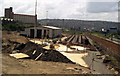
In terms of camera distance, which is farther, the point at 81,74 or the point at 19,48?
the point at 19,48

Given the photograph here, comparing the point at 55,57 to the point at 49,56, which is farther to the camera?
the point at 49,56

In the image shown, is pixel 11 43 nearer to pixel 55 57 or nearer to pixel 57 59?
pixel 55 57

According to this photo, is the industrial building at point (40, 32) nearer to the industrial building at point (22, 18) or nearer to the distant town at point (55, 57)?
the distant town at point (55, 57)

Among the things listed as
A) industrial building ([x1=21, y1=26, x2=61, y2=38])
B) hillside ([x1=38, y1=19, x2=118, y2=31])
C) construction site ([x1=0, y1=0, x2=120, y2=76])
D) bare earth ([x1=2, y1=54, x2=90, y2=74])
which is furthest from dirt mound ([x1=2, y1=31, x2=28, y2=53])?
hillside ([x1=38, y1=19, x2=118, y2=31])

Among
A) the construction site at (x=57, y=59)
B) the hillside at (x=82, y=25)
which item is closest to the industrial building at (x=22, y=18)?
the construction site at (x=57, y=59)

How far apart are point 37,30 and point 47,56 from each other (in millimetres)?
25182

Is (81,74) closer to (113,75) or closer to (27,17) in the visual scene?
(113,75)

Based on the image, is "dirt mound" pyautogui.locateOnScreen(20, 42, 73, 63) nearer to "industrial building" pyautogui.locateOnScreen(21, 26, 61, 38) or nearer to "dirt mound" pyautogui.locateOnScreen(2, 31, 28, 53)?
"dirt mound" pyautogui.locateOnScreen(2, 31, 28, 53)

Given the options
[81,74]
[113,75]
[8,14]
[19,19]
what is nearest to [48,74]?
[81,74]

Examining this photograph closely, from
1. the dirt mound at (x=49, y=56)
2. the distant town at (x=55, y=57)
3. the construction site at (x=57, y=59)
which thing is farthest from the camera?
the dirt mound at (x=49, y=56)

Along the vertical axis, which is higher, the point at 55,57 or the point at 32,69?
the point at 32,69

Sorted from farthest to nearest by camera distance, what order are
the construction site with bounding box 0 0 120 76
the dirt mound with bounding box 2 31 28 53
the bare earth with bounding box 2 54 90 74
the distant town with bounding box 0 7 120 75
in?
the dirt mound with bounding box 2 31 28 53 → the distant town with bounding box 0 7 120 75 → the construction site with bounding box 0 0 120 76 → the bare earth with bounding box 2 54 90 74

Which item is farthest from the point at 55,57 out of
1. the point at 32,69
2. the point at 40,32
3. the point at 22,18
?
the point at 22,18

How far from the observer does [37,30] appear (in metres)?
38.9
